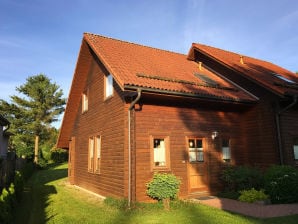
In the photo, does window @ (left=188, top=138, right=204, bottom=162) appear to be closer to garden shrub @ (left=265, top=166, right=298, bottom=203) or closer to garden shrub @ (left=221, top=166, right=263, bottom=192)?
garden shrub @ (left=221, top=166, right=263, bottom=192)

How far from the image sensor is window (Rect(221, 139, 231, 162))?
450 inches

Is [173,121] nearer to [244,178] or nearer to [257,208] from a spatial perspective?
[244,178]

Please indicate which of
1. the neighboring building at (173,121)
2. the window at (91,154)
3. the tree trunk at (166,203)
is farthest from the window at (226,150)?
the window at (91,154)

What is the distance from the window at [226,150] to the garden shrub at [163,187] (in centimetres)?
313

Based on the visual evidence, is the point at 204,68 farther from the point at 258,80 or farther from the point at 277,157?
the point at 277,157

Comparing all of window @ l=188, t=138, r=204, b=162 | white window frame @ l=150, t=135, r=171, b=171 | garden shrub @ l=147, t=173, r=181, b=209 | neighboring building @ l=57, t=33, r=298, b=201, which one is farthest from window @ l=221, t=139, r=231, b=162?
garden shrub @ l=147, t=173, r=181, b=209

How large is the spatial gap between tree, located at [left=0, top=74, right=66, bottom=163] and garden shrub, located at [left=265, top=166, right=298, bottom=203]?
106ft

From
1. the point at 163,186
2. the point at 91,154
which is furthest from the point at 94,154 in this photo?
the point at 163,186

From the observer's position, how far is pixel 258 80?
11484mm

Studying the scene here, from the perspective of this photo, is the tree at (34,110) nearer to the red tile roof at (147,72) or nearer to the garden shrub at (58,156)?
the garden shrub at (58,156)

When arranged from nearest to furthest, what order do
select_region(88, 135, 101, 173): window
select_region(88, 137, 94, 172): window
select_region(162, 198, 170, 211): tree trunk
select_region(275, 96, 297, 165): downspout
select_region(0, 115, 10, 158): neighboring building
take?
1. select_region(162, 198, 170, 211): tree trunk
2. select_region(275, 96, 297, 165): downspout
3. select_region(88, 135, 101, 173): window
4. select_region(88, 137, 94, 172): window
5. select_region(0, 115, 10, 158): neighboring building

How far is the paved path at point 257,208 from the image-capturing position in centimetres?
759

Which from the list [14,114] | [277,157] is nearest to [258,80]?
[277,157]

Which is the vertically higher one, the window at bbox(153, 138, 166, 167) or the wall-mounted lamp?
the wall-mounted lamp
